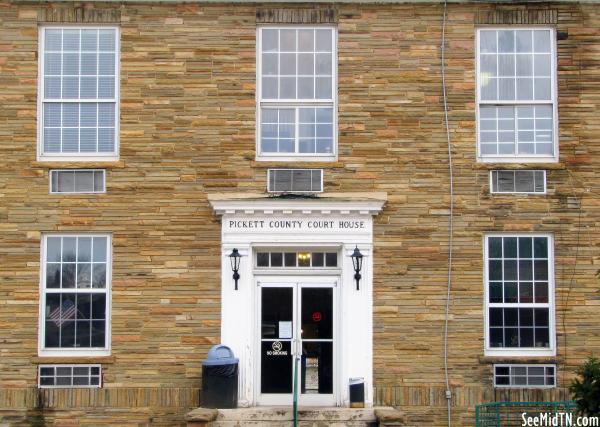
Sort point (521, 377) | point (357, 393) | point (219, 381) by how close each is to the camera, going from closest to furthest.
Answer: point (219, 381) → point (357, 393) → point (521, 377)

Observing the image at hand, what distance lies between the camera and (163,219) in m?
15.5

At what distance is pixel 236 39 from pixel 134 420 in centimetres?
626

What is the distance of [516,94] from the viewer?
15.8 meters

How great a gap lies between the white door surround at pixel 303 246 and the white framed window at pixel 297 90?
3.41 feet

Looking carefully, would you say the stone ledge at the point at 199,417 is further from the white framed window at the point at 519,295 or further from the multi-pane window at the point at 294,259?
the white framed window at the point at 519,295

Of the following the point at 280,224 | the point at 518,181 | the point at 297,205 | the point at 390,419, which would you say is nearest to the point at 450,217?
the point at 518,181

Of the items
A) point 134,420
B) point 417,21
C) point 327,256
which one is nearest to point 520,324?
point 327,256

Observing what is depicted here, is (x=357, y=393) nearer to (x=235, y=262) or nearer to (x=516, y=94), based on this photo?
(x=235, y=262)

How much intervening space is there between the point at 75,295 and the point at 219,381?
2.77m

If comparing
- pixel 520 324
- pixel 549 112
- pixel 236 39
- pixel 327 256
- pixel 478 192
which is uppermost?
pixel 236 39

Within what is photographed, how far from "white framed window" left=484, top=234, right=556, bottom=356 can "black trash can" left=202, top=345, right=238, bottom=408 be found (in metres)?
4.06

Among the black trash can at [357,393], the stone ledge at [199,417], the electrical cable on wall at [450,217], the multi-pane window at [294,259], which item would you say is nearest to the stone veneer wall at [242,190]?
the electrical cable on wall at [450,217]

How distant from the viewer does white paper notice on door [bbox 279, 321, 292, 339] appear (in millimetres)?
15523

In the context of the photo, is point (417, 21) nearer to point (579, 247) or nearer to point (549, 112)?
point (549, 112)
